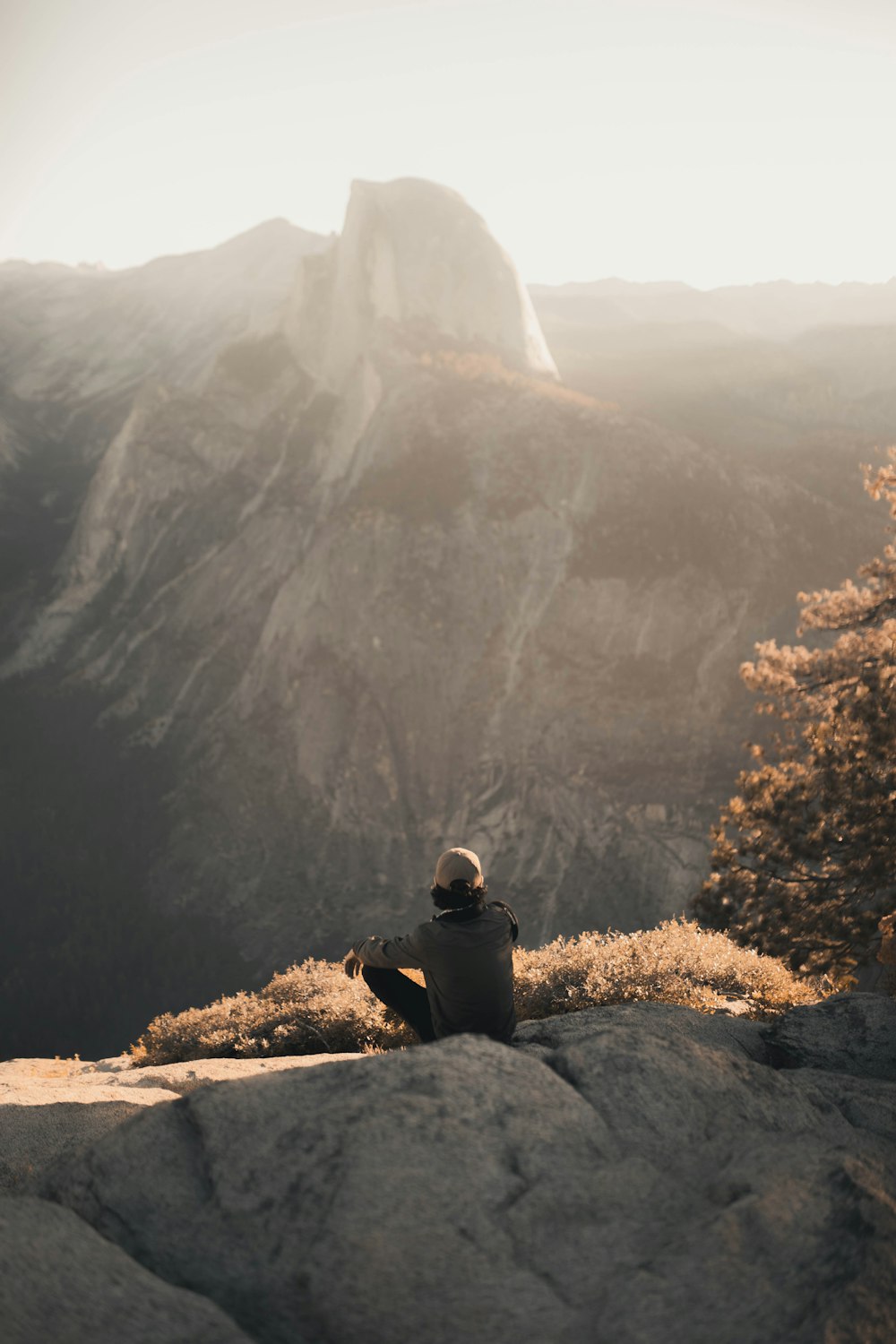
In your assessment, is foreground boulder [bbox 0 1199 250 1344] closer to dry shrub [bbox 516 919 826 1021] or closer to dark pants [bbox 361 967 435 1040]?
dark pants [bbox 361 967 435 1040]

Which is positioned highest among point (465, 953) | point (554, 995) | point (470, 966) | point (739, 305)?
point (739, 305)

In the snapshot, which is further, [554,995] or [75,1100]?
[554,995]

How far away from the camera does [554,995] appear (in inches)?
339

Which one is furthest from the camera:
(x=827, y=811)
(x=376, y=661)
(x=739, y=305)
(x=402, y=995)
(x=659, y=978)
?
(x=739, y=305)

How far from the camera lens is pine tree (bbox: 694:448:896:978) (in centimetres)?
1110

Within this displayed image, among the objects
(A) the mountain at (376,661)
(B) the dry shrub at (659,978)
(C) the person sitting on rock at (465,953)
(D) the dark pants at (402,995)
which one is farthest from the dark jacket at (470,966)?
(A) the mountain at (376,661)

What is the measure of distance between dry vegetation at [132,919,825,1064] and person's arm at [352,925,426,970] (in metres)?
3.18

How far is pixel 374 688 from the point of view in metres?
→ 30.0

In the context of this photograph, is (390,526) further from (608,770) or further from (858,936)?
(858,936)

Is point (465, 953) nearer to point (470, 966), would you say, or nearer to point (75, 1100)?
point (470, 966)

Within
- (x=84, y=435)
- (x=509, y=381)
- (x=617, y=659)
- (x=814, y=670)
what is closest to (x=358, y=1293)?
(x=814, y=670)

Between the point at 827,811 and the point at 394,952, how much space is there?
27.9ft

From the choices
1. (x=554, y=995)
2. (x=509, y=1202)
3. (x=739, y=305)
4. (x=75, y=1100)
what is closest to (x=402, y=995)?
(x=554, y=995)

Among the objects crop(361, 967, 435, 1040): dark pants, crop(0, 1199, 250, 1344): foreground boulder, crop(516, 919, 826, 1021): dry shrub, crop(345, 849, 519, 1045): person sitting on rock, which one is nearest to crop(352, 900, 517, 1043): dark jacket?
crop(345, 849, 519, 1045): person sitting on rock
